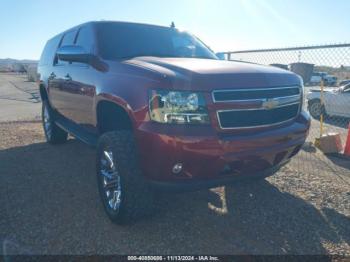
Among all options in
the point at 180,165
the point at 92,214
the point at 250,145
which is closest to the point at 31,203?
the point at 92,214

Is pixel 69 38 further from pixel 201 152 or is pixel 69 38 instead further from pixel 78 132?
pixel 201 152

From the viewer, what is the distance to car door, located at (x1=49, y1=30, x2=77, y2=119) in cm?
447

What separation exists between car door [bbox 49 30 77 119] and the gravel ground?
101 centimetres

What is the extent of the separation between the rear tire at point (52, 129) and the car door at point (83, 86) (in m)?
1.60

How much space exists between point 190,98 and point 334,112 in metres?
8.55

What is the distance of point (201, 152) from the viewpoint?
244 cm

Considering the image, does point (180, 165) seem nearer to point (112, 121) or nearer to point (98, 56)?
point (112, 121)

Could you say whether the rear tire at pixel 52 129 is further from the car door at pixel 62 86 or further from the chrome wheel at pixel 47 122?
the car door at pixel 62 86

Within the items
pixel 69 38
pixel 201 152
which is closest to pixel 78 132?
pixel 69 38

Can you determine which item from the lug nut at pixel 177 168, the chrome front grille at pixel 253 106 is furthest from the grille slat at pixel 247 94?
the lug nut at pixel 177 168

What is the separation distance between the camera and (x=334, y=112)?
956 cm

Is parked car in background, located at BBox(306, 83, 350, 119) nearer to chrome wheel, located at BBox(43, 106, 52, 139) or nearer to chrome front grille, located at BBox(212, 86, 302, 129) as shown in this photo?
chrome front grille, located at BBox(212, 86, 302, 129)

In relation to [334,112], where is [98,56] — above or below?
above

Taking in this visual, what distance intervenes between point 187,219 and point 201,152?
3.58 feet
